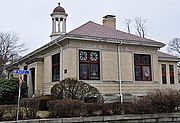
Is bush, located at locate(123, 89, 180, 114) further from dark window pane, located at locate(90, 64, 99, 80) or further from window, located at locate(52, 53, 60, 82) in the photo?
window, located at locate(52, 53, 60, 82)

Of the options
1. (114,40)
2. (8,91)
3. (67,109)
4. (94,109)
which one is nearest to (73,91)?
(94,109)

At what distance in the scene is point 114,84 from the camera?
914 inches

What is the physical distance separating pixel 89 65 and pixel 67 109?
782cm

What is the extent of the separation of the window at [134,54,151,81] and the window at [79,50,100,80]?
146 inches

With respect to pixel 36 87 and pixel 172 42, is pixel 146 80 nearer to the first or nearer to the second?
pixel 36 87

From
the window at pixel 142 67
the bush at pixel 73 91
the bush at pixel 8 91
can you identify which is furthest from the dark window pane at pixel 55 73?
the window at pixel 142 67

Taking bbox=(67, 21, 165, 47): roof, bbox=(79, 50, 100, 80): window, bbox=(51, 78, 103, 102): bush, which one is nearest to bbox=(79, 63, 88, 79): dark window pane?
bbox=(79, 50, 100, 80): window

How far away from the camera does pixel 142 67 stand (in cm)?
2500

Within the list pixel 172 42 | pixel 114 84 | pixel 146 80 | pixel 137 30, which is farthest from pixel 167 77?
pixel 172 42

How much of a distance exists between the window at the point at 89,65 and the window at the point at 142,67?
3.70m

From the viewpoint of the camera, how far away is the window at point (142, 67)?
81.0 feet

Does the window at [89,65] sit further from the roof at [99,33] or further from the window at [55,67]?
the window at [55,67]

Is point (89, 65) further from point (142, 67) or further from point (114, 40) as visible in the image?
point (142, 67)

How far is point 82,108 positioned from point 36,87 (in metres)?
11.0
